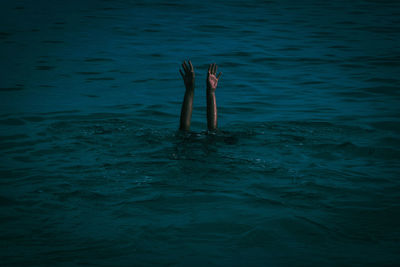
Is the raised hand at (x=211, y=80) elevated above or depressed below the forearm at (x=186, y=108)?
above

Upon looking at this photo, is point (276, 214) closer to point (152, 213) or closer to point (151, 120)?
point (152, 213)

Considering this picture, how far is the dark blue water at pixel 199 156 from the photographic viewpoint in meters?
4.19

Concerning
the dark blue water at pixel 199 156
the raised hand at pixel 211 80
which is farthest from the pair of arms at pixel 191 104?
the dark blue water at pixel 199 156

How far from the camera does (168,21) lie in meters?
20.1

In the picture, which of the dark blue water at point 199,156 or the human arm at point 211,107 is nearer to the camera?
the dark blue water at point 199,156

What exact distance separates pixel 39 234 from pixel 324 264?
244 centimetres

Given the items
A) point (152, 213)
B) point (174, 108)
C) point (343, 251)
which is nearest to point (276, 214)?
point (343, 251)

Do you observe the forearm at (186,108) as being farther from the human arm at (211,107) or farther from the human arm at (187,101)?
the human arm at (211,107)

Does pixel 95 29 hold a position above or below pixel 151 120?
above

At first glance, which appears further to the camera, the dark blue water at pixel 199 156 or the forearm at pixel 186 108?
the forearm at pixel 186 108

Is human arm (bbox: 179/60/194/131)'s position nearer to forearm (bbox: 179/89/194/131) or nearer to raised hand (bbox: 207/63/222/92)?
forearm (bbox: 179/89/194/131)

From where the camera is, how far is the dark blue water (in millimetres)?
4191

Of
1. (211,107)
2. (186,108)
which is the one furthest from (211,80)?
(186,108)

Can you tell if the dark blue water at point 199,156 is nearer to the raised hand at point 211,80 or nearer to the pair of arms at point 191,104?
the pair of arms at point 191,104
